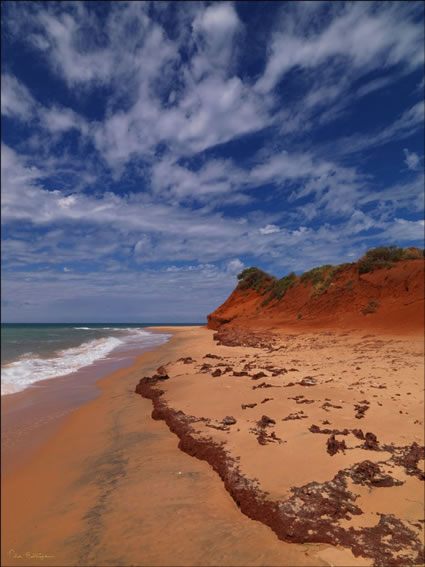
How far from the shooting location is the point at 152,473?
4.61 metres

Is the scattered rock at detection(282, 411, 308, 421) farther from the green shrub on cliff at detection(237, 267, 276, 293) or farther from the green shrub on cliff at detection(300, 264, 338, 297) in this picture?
the green shrub on cliff at detection(237, 267, 276, 293)

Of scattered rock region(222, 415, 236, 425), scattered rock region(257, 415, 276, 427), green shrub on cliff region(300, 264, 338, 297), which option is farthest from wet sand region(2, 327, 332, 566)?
green shrub on cliff region(300, 264, 338, 297)

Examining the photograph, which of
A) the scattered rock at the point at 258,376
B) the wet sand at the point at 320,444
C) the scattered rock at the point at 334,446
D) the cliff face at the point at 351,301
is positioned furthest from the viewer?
the cliff face at the point at 351,301

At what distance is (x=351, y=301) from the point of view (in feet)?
74.1

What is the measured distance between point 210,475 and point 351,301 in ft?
67.9

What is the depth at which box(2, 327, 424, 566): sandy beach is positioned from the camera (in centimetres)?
303

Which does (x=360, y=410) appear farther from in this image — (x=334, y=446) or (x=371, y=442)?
(x=334, y=446)

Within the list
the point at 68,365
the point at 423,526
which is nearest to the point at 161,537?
the point at 423,526

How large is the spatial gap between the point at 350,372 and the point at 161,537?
24.7 ft

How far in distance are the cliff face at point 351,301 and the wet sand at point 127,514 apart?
51.0 ft

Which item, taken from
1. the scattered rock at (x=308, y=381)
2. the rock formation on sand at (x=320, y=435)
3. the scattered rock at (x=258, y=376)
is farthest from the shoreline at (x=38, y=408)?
the scattered rock at (x=308, y=381)

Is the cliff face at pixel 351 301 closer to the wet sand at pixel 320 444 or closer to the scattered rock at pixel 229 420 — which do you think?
the wet sand at pixel 320 444

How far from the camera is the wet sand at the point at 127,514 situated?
2947mm

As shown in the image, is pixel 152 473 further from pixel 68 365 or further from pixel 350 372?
pixel 68 365
